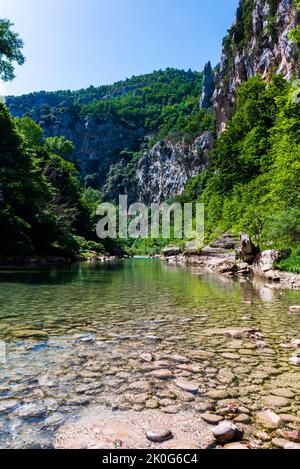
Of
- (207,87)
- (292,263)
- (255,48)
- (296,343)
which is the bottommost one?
(296,343)

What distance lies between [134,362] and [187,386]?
1.24 m

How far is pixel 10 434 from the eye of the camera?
3188 millimetres

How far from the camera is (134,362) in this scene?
212 inches

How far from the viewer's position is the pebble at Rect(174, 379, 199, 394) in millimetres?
4301

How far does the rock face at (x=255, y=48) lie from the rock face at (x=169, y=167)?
98.9 feet

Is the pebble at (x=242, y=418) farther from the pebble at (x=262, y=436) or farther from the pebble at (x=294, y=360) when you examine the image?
the pebble at (x=294, y=360)

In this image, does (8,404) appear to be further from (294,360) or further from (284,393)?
(294,360)

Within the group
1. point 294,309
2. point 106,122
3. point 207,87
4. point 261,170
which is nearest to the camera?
point 294,309

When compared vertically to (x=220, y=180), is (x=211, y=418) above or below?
below

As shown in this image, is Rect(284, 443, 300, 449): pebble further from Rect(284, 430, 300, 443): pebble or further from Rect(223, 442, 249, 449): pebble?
Rect(223, 442, 249, 449): pebble

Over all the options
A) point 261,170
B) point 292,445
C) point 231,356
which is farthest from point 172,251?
point 292,445

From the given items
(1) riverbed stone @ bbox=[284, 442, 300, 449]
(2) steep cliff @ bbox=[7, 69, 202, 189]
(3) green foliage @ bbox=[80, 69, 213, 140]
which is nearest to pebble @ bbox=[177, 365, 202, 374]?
(1) riverbed stone @ bbox=[284, 442, 300, 449]
